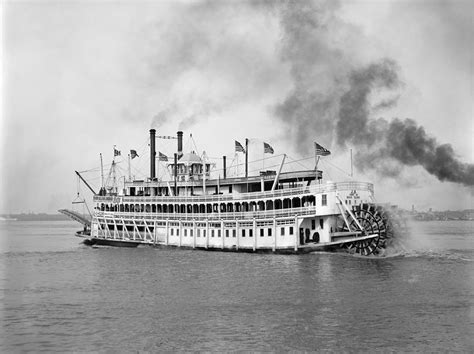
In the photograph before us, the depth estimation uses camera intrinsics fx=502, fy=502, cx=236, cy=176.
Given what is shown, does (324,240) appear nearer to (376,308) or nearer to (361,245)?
(361,245)

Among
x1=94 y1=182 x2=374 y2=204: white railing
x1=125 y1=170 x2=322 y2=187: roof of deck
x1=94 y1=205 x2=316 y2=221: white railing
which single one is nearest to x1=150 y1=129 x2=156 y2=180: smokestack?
x1=94 y1=182 x2=374 y2=204: white railing

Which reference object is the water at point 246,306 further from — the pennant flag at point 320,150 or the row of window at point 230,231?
the pennant flag at point 320,150

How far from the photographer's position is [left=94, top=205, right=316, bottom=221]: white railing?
45.0 m

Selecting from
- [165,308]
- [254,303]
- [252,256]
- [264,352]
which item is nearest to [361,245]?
[252,256]

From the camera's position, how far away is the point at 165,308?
26047 millimetres

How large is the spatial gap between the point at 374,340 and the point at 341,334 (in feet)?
4.63

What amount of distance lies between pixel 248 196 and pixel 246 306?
2430 centimetres

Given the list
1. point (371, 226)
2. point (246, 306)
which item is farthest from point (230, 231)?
point (246, 306)

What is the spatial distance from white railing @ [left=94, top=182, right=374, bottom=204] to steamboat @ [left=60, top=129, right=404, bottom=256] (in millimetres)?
86

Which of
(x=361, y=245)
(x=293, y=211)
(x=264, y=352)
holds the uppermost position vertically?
(x=293, y=211)

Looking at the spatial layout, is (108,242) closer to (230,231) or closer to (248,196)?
(230,231)

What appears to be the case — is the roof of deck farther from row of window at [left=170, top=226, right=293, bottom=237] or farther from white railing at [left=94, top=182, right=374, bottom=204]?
row of window at [left=170, top=226, right=293, bottom=237]

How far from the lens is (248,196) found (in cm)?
4984

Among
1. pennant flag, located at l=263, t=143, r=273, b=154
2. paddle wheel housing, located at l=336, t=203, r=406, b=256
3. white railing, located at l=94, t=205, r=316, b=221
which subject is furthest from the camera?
pennant flag, located at l=263, t=143, r=273, b=154
